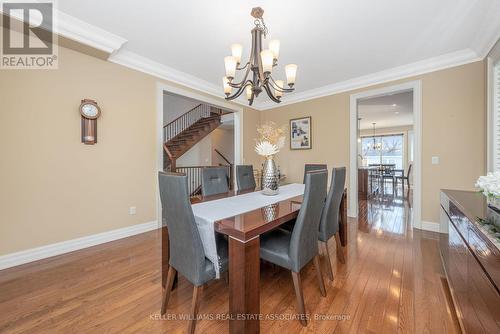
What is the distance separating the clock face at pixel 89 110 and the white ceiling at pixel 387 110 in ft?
15.3

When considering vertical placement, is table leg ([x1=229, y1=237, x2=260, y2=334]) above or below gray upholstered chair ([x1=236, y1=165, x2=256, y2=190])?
below

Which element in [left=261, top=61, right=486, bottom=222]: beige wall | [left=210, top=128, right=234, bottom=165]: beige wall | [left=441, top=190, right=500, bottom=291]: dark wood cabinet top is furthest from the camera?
[left=210, top=128, right=234, bottom=165]: beige wall

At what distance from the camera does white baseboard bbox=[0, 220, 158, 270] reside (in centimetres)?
209

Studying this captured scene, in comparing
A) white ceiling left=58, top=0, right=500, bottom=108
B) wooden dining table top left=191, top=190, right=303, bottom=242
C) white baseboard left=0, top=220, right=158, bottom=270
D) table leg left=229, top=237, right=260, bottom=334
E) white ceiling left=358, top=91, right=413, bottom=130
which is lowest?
white baseboard left=0, top=220, right=158, bottom=270

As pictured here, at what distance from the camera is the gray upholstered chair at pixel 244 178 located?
283 centimetres

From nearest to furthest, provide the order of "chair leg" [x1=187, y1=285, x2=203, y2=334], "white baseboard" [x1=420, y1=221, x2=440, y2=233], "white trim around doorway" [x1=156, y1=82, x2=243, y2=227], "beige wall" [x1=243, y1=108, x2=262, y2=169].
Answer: "chair leg" [x1=187, y1=285, x2=203, y2=334] → "white baseboard" [x1=420, y1=221, x2=440, y2=233] → "white trim around doorway" [x1=156, y1=82, x2=243, y2=227] → "beige wall" [x1=243, y1=108, x2=262, y2=169]

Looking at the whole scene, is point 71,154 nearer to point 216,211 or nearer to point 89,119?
point 89,119

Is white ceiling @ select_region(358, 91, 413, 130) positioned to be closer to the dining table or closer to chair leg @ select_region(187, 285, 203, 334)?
the dining table

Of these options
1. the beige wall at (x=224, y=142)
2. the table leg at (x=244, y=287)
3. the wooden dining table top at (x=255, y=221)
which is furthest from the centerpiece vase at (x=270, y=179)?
the beige wall at (x=224, y=142)

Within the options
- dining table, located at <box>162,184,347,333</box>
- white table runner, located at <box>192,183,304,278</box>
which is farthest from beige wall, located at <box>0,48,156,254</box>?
dining table, located at <box>162,184,347,333</box>

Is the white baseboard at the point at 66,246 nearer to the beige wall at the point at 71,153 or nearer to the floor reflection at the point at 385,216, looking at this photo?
the beige wall at the point at 71,153

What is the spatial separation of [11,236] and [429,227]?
5329 millimetres

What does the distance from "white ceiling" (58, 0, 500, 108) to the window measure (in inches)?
253

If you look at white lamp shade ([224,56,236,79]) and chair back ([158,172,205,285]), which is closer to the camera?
chair back ([158,172,205,285])
